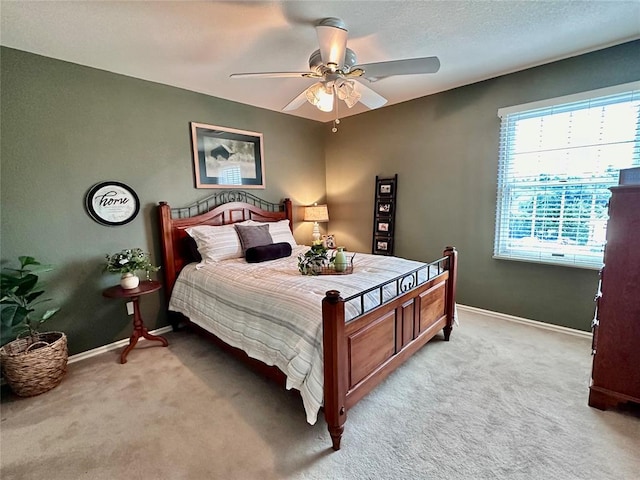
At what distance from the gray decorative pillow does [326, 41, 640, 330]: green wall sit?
1.72 metres

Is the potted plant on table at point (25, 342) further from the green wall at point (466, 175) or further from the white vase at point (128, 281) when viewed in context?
the green wall at point (466, 175)

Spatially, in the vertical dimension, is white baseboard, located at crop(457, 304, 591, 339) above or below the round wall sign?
below

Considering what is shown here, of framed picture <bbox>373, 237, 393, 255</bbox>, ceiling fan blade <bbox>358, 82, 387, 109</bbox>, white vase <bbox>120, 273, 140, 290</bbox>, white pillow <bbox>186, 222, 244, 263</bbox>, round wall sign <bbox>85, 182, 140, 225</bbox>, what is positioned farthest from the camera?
framed picture <bbox>373, 237, 393, 255</bbox>

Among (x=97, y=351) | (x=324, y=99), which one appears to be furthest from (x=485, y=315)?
(x=97, y=351)

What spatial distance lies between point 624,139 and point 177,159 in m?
4.32

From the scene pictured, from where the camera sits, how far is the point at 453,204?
3646mm

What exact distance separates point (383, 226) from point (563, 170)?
6.82 ft

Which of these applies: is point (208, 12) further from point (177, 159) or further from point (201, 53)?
point (177, 159)

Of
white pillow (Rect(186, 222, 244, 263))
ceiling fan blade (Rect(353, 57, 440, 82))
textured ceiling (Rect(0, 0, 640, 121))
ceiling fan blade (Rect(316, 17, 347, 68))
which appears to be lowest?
white pillow (Rect(186, 222, 244, 263))

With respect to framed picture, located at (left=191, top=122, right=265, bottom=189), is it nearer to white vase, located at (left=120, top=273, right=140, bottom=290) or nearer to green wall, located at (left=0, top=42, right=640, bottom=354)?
green wall, located at (left=0, top=42, right=640, bottom=354)

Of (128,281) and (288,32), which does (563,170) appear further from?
(128,281)

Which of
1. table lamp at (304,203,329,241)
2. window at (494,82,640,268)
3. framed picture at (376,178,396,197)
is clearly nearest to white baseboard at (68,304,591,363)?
window at (494,82,640,268)

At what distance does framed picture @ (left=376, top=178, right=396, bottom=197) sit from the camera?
13.6 ft

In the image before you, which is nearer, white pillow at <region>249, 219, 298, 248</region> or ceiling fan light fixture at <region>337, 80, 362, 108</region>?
ceiling fan light fixture at <region>337, 80, 362, 108</region>
